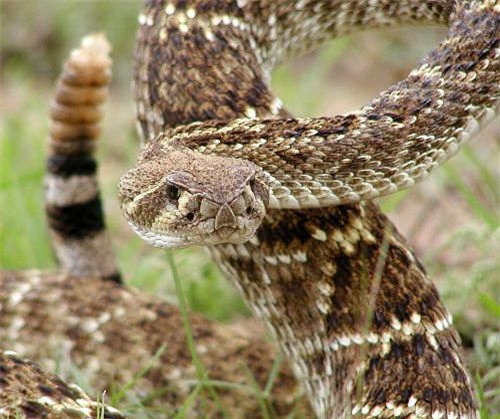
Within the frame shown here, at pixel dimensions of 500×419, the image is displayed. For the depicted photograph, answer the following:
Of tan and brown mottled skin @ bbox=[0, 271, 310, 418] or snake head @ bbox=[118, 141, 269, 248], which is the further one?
tan and brown mottled skin @ bbox=[0, 271, 310, 418]

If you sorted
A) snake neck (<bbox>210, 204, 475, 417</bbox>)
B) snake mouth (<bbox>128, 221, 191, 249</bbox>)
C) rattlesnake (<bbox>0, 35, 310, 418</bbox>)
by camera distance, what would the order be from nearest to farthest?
1. snake mouth (<bbox>128, 221, 191, 249</bbox>)
2. snake neck (<bbox>210, 204, 475, 417</bbox>)
3. rattlesnake (<bbox>0, 35, 310, 418</bbox>)

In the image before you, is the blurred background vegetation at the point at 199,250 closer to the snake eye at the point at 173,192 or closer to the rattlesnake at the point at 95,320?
the rattlesnake at the point at 95,320

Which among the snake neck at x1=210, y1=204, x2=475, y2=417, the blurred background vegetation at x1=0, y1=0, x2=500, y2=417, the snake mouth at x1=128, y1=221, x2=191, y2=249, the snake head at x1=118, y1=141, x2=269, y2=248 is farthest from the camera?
the blurred background vegetation at x1=0, y1=0, x2=500, y2=417

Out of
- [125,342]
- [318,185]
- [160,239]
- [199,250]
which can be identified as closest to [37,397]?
[160,239]

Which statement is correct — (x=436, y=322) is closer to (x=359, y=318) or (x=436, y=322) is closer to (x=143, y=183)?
(x=359, y=318)

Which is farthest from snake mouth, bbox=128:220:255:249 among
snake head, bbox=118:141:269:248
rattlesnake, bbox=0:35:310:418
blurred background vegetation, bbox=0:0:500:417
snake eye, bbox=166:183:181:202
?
rattlesnake, bbox=0:35:310:418

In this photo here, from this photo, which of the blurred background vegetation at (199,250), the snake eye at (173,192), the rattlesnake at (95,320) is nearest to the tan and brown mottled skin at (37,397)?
the snake eye at (173,192)

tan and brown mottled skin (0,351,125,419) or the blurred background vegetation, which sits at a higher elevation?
the blurred background vegetation

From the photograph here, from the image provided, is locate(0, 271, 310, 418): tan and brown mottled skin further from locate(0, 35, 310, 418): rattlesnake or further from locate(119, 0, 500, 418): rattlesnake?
locate(119, 0, 500, 418): rattlesnake
